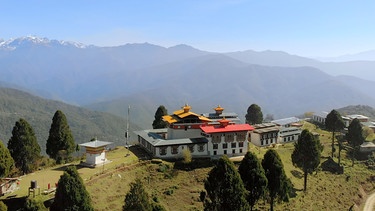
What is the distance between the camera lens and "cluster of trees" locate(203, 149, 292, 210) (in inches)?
1407

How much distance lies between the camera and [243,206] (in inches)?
1412

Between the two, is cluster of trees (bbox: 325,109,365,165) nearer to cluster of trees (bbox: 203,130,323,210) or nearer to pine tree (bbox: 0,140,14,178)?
cluster of trees (bbox: 203,130,323,210)

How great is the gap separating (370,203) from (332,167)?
10254 mm

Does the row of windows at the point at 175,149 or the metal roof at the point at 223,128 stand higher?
the metal roof at the point at 223,128

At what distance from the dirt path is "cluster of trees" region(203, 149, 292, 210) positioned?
64.0 ft

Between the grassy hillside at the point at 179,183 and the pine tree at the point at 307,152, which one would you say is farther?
the pine tree at the point at 307,152

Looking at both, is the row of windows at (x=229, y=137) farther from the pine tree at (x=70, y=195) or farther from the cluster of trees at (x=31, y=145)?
the pine tree at (x=70, y=195)

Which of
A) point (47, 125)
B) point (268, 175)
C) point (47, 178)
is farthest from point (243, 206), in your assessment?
point (47, 125)

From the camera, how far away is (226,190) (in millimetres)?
35562

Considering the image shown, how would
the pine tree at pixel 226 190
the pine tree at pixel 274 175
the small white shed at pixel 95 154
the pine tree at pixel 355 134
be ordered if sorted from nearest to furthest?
the pine tree at pixel 226 190 < the pine tree at pixel 274 175 < the small white shed at pixel 95 154 < the pine tree at pixel 355 134

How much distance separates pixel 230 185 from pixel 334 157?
46.2 metres

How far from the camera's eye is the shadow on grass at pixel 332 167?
66.2 m

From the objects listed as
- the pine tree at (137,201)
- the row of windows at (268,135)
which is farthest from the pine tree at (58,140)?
the row of windows at (268,135)

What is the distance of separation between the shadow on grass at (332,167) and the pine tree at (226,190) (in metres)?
37.5
